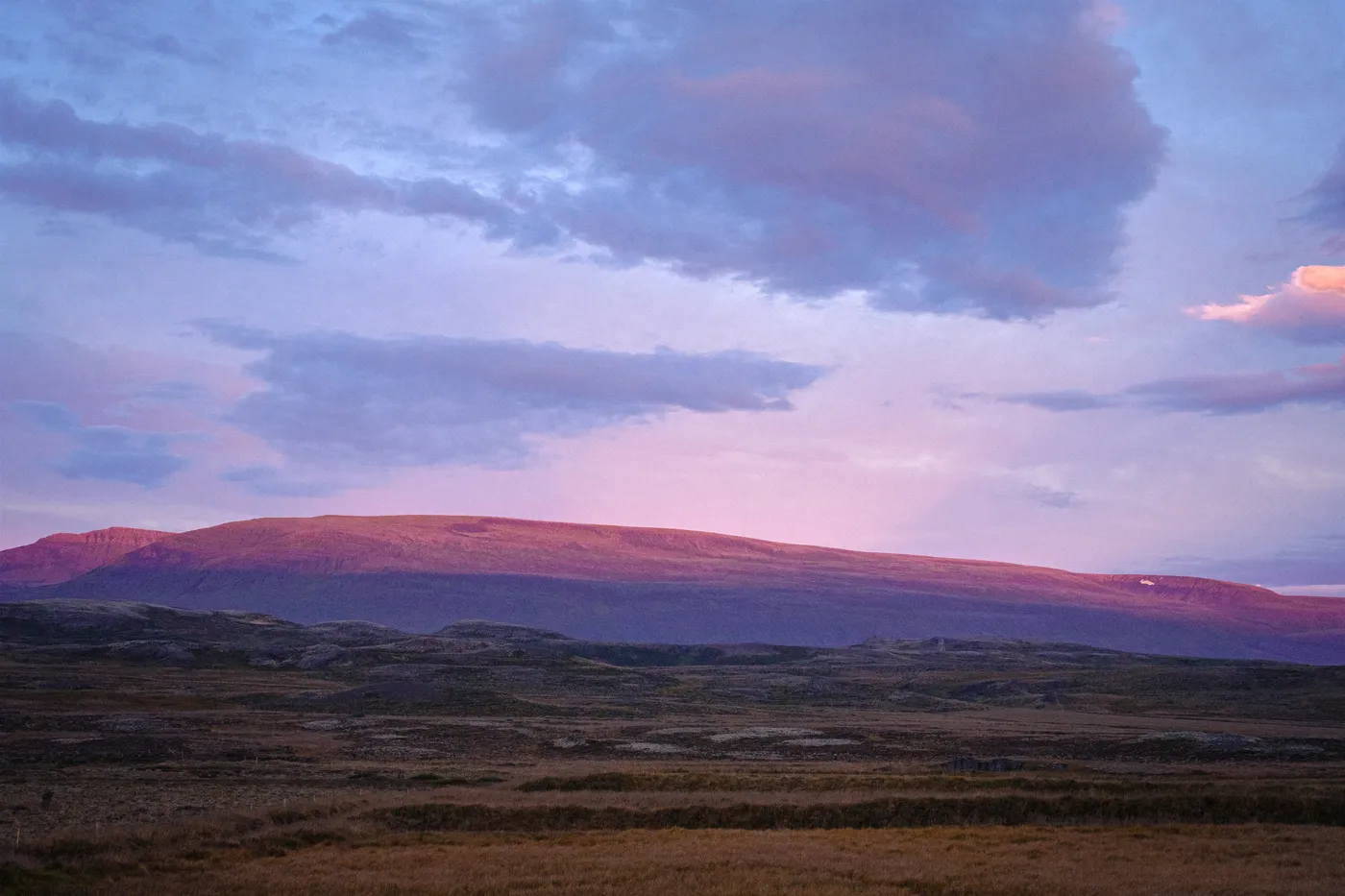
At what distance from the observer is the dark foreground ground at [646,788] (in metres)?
22.3

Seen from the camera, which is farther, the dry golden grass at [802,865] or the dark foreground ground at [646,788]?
the dark foreground ground at [646,788]

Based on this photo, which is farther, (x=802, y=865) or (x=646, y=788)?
(x=646, y=788)

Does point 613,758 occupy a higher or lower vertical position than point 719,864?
lower

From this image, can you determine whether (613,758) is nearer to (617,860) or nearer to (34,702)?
(617,860)

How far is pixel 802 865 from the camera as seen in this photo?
76.1 feet

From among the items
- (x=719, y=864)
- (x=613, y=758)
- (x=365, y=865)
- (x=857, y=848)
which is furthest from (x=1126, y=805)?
(x=613, y=758)

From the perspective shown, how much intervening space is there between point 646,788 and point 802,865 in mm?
14777

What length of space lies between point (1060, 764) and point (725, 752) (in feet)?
54.4

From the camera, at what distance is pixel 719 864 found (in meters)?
23.1

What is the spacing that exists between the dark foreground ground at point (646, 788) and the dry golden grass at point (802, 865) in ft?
0.37

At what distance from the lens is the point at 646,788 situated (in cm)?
3719

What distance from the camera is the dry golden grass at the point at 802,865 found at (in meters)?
20.7

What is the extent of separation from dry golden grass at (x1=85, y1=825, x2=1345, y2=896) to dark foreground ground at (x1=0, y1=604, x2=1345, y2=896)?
0.37 feet

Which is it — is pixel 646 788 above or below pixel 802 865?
below
